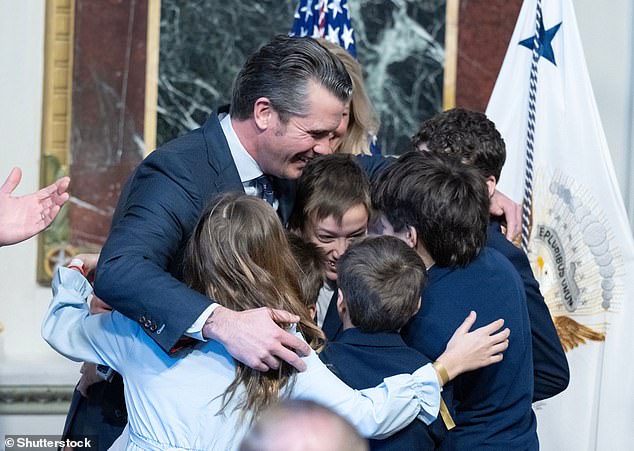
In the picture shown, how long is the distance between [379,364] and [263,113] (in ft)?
2.37

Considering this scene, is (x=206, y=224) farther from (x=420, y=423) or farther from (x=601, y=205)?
(x=601, y=205)

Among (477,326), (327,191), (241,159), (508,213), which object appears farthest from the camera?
(508,213)

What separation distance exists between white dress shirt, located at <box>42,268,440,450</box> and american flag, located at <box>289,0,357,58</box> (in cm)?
212

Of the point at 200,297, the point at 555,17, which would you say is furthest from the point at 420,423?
the point at 555,17

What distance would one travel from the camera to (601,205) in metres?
3.88

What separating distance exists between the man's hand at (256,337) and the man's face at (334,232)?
0.75 metres

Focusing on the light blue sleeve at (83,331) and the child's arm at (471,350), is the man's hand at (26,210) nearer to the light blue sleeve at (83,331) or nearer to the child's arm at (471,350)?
the light blue sleeve at (83,331)

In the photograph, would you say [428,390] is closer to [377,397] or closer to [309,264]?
[377,397]

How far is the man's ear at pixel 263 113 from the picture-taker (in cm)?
262

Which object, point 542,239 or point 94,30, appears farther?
point 94,30

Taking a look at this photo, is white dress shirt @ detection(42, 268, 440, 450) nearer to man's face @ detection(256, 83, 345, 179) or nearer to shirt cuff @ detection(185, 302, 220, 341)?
shirt cuff @ detection(185, 302, 220, 341)

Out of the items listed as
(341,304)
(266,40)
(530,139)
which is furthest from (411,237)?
(266,40)

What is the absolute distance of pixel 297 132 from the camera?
8.62ft

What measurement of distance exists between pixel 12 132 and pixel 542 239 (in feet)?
7.70
